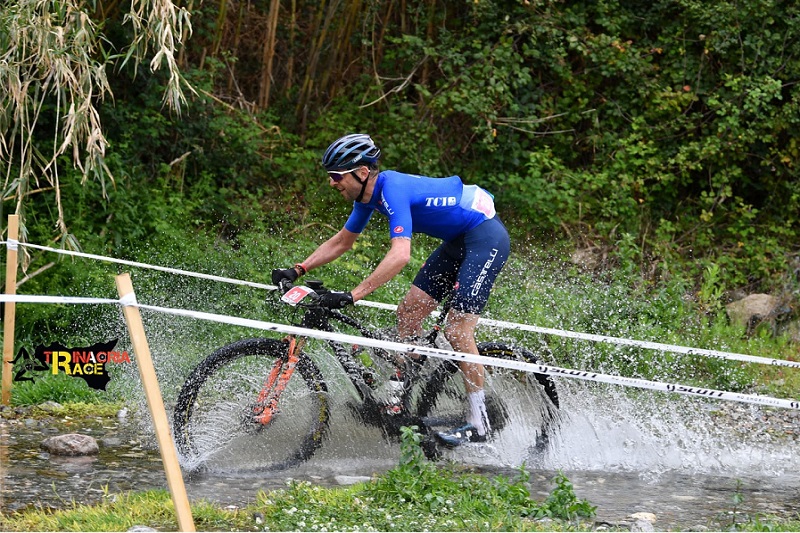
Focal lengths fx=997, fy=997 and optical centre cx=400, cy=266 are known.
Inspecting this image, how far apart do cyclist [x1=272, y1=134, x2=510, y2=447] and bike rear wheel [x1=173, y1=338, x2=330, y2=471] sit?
47cm

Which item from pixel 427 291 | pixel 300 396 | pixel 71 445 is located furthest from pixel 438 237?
pixel 71 445

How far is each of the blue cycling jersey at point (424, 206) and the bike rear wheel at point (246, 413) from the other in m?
0.92

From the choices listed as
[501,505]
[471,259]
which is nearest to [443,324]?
[471,259]

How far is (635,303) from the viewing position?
8883mm

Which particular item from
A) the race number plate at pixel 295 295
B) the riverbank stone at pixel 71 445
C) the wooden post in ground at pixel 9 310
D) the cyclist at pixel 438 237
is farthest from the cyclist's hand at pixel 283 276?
the wooden post in ground at pixel 9 310

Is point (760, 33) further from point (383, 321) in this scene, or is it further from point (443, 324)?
point (443, 324)

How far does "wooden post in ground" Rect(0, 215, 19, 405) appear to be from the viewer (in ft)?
21.4

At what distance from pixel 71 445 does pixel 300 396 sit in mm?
1479

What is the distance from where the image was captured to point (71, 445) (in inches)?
233

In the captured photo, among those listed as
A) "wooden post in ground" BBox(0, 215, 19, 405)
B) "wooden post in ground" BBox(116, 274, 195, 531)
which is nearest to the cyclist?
"wooden post in ground" BBox(116, 274, 195, 531)

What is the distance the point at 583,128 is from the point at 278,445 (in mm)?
7989

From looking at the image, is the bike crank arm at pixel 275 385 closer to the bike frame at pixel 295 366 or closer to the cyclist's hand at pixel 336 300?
the bike frame at pixel 295 366

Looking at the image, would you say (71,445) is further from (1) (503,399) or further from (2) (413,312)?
(1) (503,399)

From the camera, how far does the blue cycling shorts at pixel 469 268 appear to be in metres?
5.73
